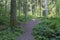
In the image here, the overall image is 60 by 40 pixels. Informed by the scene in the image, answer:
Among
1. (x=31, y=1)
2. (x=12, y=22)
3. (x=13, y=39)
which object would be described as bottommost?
(x=13, y=39)

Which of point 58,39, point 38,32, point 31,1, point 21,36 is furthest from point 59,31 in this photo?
point 31,1

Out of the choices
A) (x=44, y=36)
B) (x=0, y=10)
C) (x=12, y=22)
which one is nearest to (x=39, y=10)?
(x=0, y=10)

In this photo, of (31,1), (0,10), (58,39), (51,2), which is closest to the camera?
(58,39)

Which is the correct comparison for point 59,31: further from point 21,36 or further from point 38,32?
point 21,36

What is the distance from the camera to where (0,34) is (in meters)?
13.8

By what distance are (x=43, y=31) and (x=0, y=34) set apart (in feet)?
11.3

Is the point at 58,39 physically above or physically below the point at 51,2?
below

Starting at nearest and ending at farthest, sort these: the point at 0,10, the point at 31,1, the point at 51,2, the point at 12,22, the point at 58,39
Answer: the point at 58,39
the point at 12,22
the point at 0,10
the point at 51,2
the point at 31,1

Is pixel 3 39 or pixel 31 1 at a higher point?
pixel 31 1

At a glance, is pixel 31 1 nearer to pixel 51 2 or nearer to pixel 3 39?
pixel 51 2

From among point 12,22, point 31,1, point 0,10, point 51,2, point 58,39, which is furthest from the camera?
point 31,1

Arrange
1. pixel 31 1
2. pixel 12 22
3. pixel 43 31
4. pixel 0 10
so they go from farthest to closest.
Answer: pixel 31 1 → pixel 0 10 → pixel 12 22 → pixel 43 31

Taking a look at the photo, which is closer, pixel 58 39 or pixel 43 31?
pixel 58 39

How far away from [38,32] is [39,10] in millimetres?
33571
